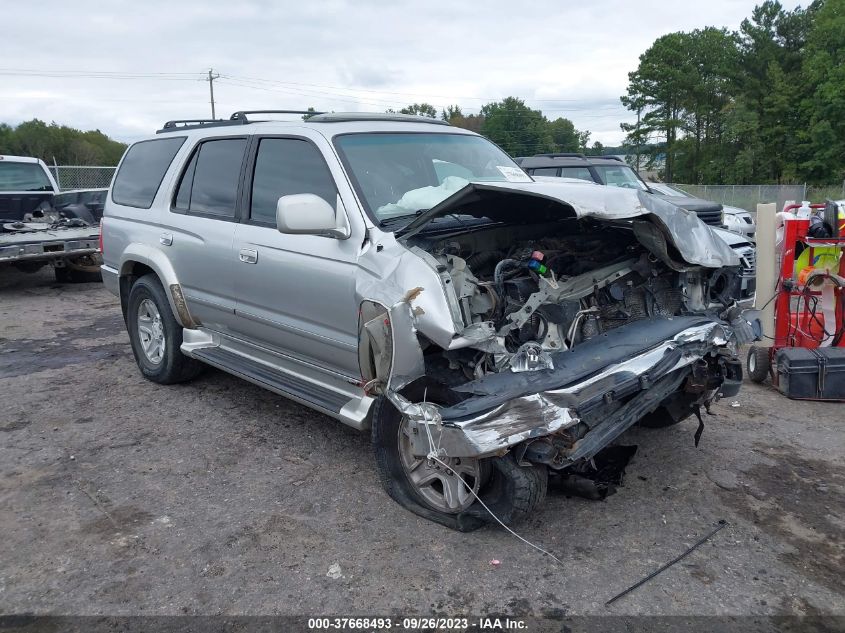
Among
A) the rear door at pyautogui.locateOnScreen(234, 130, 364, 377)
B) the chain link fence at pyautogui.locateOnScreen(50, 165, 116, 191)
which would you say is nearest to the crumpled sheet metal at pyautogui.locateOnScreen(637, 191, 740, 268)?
the rear door at pyautogui.locateOnScreen(234, 130, 364, 377)

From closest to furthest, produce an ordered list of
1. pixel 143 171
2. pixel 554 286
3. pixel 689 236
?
pixel 554 286
pixel 689 236
pixel 143 171

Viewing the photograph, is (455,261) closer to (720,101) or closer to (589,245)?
(589,245)

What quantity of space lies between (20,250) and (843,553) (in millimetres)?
10081

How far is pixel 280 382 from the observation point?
437cm

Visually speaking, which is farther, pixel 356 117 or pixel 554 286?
pixel 356 117

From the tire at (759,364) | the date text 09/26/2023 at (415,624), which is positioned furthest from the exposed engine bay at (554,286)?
the tire at (759,364)

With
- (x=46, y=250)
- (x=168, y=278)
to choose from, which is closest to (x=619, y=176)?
(x=168, y=278)


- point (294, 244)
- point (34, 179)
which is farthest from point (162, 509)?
point (34, 179)

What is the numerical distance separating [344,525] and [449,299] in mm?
1294

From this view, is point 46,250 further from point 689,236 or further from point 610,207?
point 689,236

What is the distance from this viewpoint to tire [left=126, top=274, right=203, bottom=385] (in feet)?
17.9

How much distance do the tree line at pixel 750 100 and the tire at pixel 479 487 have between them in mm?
44945

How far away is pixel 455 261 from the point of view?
11.5 feet

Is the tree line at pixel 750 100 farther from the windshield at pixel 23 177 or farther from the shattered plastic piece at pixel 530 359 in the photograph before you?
the shattered plastic piece at pixel 530 359
